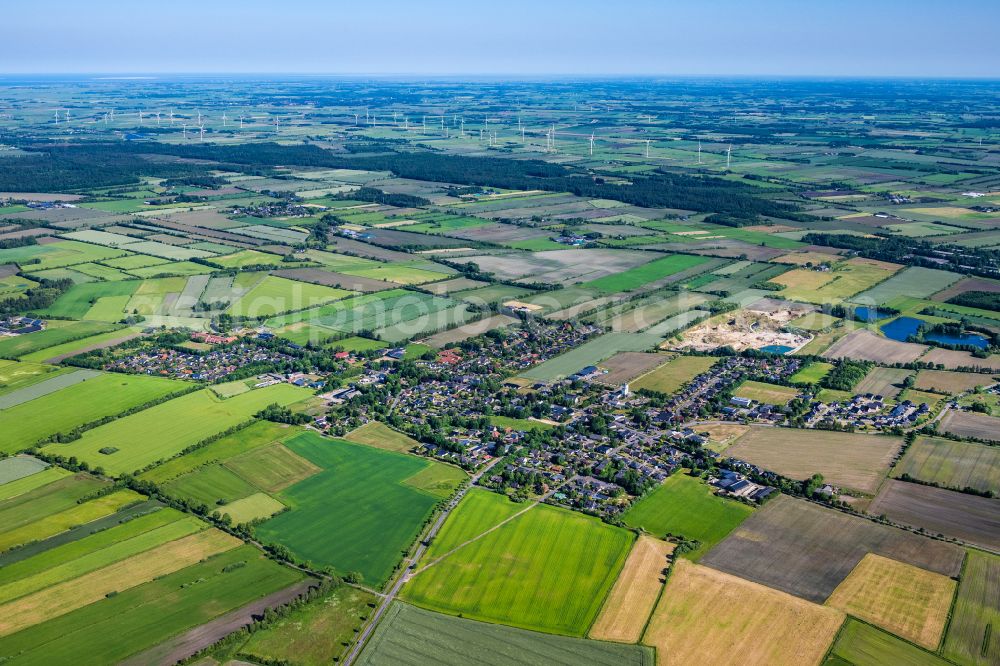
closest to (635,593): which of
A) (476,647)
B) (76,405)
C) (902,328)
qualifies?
(476,647)

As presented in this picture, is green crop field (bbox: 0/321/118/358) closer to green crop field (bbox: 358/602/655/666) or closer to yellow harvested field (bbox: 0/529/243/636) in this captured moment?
yellow harvested field (bbox: 0/529/243/636)

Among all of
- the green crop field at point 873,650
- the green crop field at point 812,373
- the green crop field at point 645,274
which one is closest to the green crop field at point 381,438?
the green crop field at point 873,650

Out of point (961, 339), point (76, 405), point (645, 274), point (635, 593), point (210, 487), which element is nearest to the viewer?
point (635, 593)

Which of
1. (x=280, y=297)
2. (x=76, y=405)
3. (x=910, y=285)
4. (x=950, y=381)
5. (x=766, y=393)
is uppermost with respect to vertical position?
(x=910, y=285)

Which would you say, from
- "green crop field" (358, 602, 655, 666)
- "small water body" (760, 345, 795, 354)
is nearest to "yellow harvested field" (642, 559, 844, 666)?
"green crop field" (358, 602, 655, 666)

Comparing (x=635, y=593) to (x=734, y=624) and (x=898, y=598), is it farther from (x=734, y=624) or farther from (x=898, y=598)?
(x=898, y=598)

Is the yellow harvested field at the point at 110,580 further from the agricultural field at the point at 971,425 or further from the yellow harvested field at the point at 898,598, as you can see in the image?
the agricultural field at the point at 971,425

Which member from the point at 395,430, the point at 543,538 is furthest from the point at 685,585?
the point at 395,430
